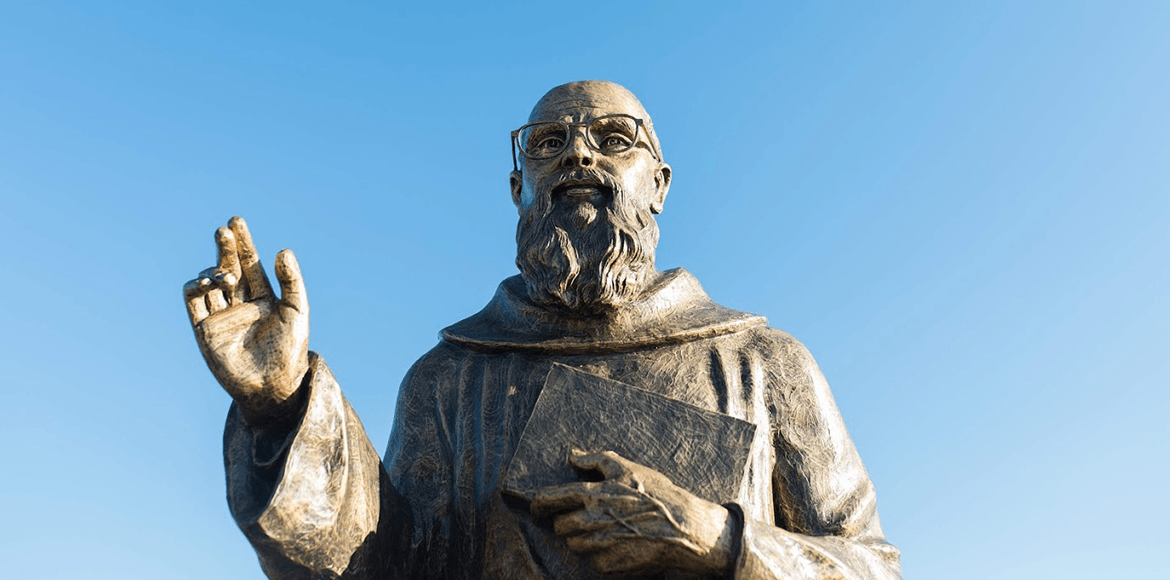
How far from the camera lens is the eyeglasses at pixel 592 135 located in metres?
6.70

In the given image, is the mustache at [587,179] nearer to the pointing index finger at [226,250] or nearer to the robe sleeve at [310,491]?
the robe sleeve at [310,491]

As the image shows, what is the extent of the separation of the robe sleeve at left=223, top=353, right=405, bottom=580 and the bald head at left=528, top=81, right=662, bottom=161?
6.06ft

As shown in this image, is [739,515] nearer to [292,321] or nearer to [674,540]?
[674,540]

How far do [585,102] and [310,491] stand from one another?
2.39 meters

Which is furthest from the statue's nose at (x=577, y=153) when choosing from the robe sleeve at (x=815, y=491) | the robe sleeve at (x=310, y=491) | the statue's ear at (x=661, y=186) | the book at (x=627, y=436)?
the robe sleeve at (x=310, y=491)

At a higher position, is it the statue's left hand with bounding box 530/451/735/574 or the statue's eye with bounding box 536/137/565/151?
the statue's eye with bounding box 536/137/565/151

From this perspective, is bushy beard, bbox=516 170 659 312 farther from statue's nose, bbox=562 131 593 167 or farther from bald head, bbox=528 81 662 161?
bald head, bbox=528 81 662 161

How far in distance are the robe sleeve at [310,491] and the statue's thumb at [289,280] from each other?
13.1 inches

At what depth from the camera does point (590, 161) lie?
6613 millimetres

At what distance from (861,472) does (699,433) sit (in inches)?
38.9

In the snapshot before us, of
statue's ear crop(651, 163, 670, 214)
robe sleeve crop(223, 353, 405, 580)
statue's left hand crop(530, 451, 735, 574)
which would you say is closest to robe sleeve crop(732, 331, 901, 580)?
statue's left hand crop(530, 451, 735, 574)

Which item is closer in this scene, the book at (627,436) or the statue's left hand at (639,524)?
the statue's left hand at (639,524)

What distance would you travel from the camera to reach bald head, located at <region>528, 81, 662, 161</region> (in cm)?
676

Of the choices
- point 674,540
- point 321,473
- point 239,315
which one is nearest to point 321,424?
point 321,473
